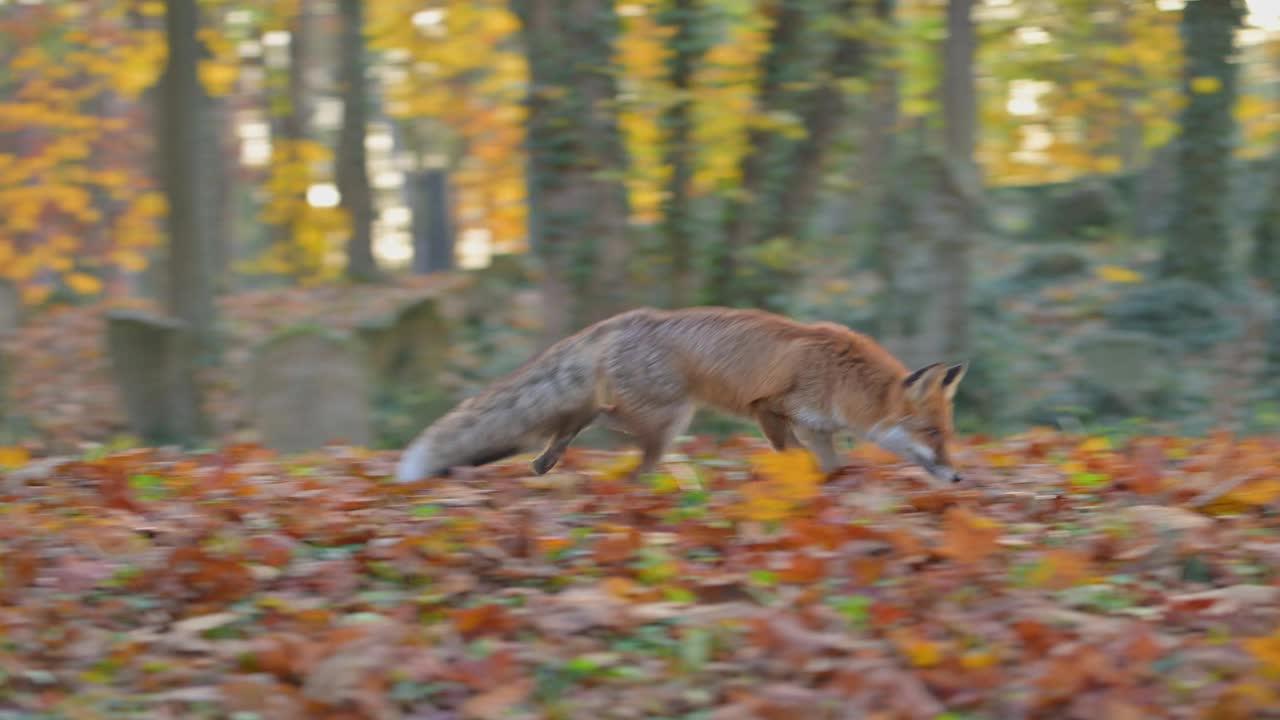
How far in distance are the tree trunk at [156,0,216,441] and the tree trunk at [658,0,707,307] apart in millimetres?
5102

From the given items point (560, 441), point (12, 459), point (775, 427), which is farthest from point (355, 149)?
point (775, 427)

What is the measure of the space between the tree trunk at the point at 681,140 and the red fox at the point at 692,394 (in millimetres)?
3846

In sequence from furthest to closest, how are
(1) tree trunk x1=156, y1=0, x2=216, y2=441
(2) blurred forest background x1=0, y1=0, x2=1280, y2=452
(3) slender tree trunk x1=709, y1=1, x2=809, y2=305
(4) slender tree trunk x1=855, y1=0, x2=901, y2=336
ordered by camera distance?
(4) slender tree trunk x1=855, y1=0, x2=901, y2=336 → (1) tree trunk x1=156, y1=0, x2=216, y2=441 → (3) slender tree trunk x1=709, y1=1, x2=809, y2=305 → (2) blurred forest background x1=0, y1=0, x2=1280, y2=452

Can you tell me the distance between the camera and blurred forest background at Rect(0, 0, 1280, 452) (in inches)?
440

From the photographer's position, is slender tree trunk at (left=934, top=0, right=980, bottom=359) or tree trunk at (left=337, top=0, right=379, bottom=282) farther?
tree trunk at (left=337, top=0, right=379, bottom=282)

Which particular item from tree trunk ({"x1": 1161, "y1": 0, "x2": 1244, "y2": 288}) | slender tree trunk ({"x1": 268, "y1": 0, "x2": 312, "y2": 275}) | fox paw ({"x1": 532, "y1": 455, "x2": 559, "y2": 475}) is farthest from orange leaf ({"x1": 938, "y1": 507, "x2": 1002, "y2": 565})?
slender tree trunk ({"x1": 268, "y1": 0, "x2": 312, "y2": 275})

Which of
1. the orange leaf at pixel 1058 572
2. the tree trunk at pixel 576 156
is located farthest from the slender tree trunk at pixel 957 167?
the orange leaf at pixel 1058 572

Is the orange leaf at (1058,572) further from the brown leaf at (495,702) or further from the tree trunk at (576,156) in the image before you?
the tree trunk at (576,156)

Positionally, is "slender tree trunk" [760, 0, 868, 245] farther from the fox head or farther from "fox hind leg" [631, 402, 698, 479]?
"fox hind leg" [631, 402, 698, 479]

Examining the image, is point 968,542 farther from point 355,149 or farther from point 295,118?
point 295,118

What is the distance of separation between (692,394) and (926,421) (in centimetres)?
133

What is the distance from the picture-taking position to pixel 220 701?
4.10 meters

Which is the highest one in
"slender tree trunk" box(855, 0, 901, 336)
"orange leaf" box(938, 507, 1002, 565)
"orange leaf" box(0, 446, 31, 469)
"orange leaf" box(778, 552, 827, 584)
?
"slender tree trunk" box(855, 0, 901, 336)

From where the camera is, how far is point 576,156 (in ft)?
34.7
